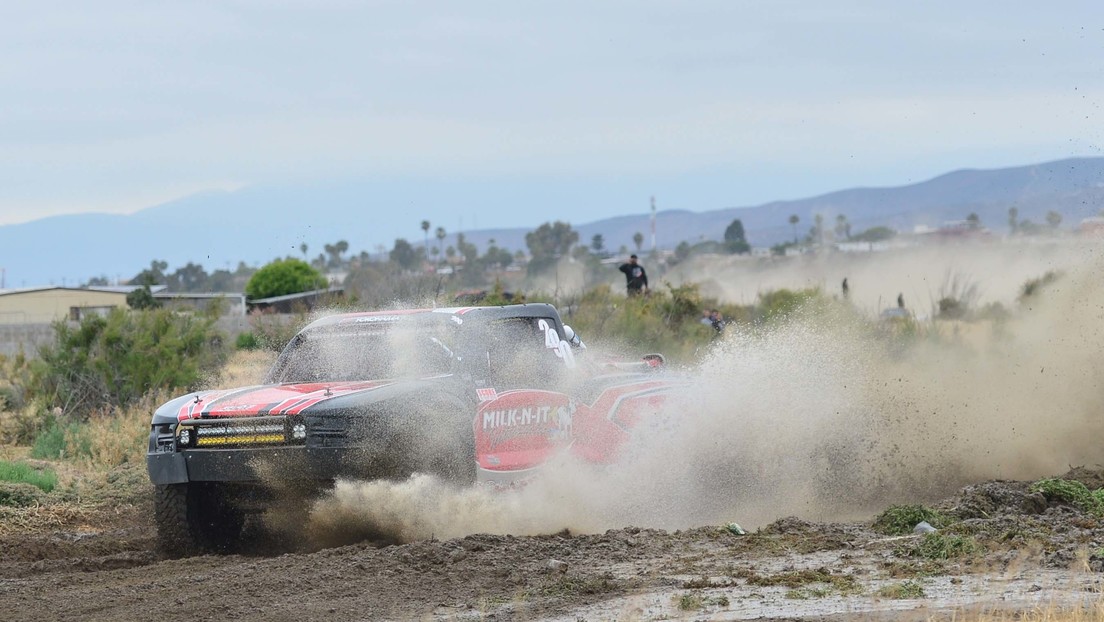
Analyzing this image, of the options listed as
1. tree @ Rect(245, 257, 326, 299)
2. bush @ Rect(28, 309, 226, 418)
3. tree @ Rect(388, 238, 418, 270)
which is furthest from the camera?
tree @ Rect(388, 238, 418, 270)

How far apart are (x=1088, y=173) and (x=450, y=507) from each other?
11874mm

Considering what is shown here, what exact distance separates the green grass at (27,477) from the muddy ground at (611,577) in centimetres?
309

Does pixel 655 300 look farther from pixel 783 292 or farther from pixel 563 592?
pixel 563 592

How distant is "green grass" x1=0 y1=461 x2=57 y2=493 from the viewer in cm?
1345

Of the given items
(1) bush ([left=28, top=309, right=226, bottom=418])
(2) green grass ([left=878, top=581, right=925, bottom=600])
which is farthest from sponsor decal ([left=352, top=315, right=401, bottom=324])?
(1) bush ([left=28, top=309, right=226, bottom=418])

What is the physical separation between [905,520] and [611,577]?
9.45 feet

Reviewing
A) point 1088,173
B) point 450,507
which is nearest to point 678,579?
point 450,507

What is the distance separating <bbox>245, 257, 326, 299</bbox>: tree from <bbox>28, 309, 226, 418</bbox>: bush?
38.7 m

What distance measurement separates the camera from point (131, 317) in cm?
2097

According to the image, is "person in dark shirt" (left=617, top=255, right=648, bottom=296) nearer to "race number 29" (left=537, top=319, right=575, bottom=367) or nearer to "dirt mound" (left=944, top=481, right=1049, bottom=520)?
"race number 29" (left=537, top=319, right=575, bottom=367)

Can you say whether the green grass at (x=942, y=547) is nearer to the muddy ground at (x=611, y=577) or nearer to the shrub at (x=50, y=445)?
the muddy ground at (x=611, y=577)

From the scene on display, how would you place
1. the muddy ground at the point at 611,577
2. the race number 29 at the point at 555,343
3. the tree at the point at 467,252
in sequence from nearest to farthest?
1. the muddy ground at the point at 611,577
2. the race number 29 at the point at 555,343
3. the tree at the point at 467,252

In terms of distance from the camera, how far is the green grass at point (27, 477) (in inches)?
529

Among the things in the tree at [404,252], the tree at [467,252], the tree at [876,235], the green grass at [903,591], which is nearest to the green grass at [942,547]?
the green grass at [903,591]
